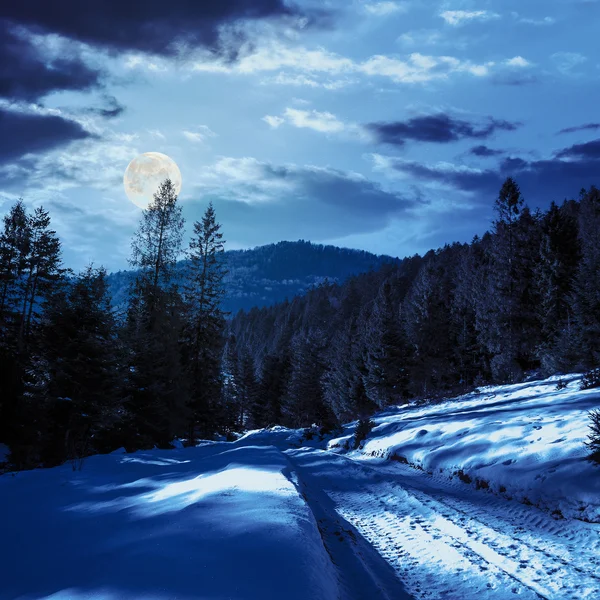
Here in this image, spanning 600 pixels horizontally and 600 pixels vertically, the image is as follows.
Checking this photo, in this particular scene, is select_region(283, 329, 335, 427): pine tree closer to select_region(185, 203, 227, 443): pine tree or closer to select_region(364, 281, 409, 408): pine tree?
select_region(364, 281, 409, 408): pine tree

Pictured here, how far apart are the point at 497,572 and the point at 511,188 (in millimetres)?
37035

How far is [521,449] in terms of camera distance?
9141mm

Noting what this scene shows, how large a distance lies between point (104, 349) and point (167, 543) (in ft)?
45.4

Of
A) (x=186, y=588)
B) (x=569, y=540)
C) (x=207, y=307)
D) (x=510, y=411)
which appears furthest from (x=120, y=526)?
(x=207, y=307)

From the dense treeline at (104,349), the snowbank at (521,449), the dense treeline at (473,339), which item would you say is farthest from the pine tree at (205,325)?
the snowbank at (521,449)

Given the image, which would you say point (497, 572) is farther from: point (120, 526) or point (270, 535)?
point (120, 526)

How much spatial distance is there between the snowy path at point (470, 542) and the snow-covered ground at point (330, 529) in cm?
2

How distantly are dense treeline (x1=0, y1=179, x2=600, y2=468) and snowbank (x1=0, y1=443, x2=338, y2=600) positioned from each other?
6002 mm

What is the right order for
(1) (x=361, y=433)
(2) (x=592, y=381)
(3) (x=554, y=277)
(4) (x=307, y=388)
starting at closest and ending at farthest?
(2) (x=592, y=381) → (1) (x=361, y=433) → (3) (x=554, y=277) → (4) (x=307, y=388)

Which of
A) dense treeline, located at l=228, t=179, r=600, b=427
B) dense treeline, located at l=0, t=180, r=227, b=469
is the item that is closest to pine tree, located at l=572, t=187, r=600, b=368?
dense treeline, located at l=228, t=179, r=600, b=427

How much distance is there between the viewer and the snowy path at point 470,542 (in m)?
4.47

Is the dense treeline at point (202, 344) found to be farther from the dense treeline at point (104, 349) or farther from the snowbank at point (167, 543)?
the snowbank at point (167, 543)

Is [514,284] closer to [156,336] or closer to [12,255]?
[156,336]

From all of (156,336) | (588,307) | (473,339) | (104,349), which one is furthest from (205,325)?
(473,339)
